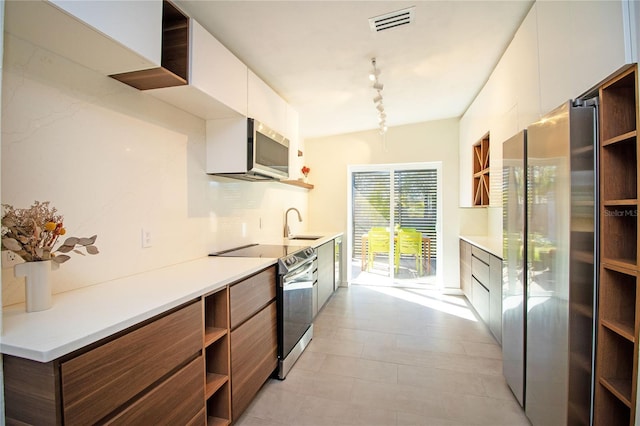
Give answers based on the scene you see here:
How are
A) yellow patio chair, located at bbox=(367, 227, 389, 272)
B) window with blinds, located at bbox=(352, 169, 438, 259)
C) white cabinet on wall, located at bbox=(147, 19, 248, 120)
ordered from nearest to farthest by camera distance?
1. white cabinet on wall, located at bbox=(147, 19, 248, 120)
2. window with blinds, located at bbox=(352, 169, 438, 259)
3. yellow patio chair, located at bbox=(367, 227, 389, 272)

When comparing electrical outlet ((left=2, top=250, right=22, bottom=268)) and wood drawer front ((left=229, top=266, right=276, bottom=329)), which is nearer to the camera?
electrical outlet ((left=2, top=250, right=22, bottom=268))

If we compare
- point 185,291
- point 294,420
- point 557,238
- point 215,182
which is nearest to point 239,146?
point 215,182

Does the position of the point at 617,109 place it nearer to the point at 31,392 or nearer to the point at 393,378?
the point at 393,378

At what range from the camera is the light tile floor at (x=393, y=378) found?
1772 millimetres

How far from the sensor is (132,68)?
1.41 metres

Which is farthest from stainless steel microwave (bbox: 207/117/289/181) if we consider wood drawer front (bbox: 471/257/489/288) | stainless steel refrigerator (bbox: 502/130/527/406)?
wood drawer front (bbox: 471/257/489/288)

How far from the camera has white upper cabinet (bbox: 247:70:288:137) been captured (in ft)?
7.56

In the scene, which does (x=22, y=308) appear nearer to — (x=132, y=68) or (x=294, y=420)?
(x=132, y=68)

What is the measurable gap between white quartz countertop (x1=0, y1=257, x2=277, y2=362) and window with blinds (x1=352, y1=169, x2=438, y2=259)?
3363 mm

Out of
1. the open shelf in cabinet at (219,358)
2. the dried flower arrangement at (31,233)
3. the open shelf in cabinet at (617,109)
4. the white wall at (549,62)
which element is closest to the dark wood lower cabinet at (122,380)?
the open shelf in cabinet at (219,358)

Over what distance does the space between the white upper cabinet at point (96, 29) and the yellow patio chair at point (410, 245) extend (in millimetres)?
4158

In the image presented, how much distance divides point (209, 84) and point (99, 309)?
136 centimetres

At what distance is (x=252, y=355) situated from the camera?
177 cm

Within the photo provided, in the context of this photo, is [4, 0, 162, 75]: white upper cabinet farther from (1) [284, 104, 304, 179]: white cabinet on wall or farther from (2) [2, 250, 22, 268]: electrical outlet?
(1) [284, 104, 304, 179]: white cabinet on wall
